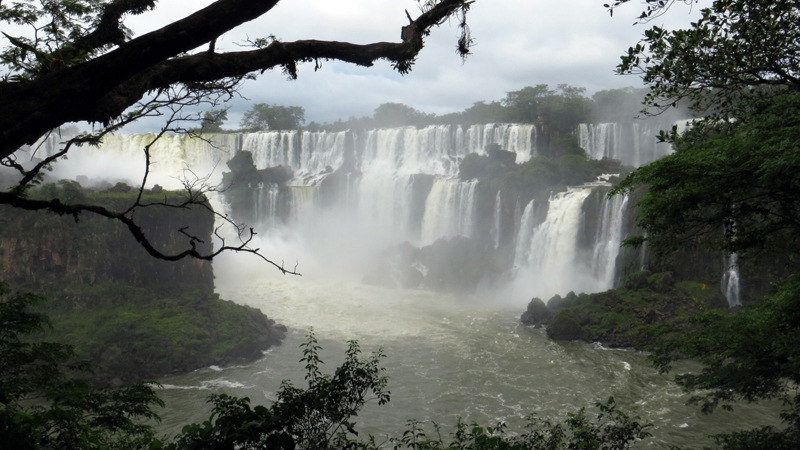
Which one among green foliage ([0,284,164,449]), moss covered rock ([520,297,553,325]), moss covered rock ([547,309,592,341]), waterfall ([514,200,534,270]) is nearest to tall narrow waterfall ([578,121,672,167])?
waterfall ([514,200,534,270])

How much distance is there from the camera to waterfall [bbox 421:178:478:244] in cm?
3095

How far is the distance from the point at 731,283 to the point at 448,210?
1597 centimetres

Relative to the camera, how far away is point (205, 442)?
3.48 m

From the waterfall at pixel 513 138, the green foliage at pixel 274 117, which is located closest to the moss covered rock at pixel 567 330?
the waterfall at pixel 513 138

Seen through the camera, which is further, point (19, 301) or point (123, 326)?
point (123, 326)

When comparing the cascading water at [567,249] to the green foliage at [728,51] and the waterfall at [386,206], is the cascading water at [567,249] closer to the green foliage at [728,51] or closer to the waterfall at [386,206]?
the waterfall at [386,206]

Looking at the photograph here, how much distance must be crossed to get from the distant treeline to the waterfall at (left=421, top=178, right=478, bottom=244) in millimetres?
9166

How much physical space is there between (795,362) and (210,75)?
6.48 m

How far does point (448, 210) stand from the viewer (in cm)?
3178

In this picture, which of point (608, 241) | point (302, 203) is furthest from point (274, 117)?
point (608, 241)

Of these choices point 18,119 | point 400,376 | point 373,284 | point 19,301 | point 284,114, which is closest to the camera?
A: point 18,119

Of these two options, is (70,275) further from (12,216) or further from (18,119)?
(18,119)

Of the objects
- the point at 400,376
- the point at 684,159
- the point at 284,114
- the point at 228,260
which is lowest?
the point at 400,376

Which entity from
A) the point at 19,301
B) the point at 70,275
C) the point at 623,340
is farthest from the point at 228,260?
the point at 19,301
